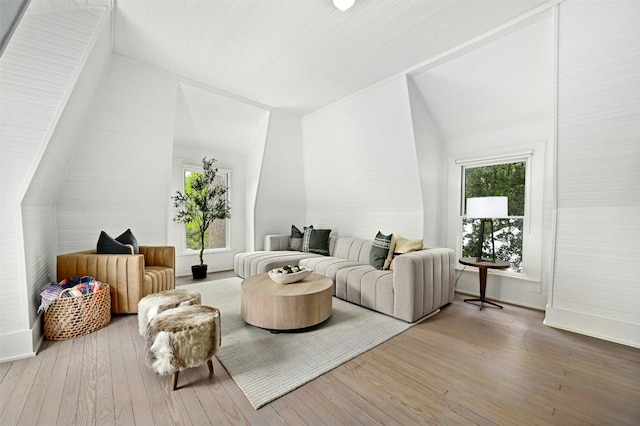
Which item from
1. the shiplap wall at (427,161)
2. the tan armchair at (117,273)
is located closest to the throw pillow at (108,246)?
the tan armchair at (117,273)

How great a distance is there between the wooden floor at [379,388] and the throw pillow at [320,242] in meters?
2.34

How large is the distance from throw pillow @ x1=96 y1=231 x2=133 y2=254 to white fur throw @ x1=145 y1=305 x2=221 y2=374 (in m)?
1.49

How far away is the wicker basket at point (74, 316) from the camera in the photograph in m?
2.35

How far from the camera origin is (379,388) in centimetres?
177

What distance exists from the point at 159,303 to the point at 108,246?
1.23 metres

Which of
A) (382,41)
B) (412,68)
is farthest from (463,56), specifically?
(382,41)

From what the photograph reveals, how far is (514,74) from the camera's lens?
9.55 ft

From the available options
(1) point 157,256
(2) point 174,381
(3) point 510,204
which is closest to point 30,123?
(1) point 157,256

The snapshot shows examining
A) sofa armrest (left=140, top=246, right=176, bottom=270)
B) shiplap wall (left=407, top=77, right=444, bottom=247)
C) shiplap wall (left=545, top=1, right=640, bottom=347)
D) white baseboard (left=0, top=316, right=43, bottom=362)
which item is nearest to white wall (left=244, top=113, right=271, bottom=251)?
sofa armrest (left=140, top=246, right=176, bottom=270)

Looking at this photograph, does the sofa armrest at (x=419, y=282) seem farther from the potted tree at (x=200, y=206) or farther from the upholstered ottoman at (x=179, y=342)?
the potted tree at (x=200, y=206)

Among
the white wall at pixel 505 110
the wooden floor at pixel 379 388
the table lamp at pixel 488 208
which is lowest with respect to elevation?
the wooden floor at pixel 379 388

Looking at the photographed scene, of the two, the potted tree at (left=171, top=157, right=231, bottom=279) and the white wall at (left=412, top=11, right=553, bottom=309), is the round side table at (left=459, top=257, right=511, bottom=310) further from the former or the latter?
the potted tree at (left=171, top=157, right=231, bottom=279)

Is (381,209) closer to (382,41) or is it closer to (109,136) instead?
(382,41)

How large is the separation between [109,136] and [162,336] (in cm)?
269
